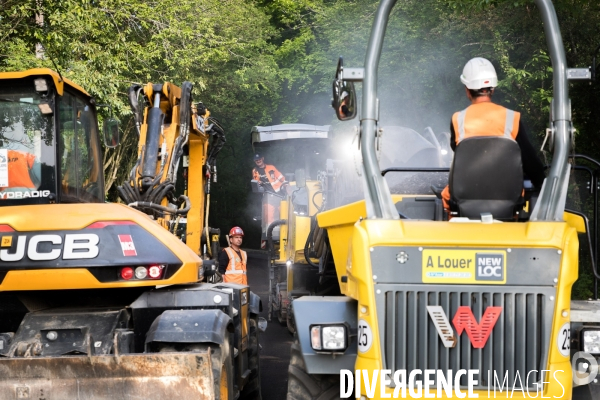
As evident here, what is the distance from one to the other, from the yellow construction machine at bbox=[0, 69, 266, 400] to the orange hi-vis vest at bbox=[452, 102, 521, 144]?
85.1 inches

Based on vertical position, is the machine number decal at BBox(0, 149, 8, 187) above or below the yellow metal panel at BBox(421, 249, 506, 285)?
above

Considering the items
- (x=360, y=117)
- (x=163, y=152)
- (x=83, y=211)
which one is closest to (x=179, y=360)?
(x=83, y=211)

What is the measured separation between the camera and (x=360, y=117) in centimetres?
561

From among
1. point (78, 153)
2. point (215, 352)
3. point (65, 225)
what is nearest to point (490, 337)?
point (215, 352)

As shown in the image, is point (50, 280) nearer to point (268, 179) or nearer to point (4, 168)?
point (4, 168)

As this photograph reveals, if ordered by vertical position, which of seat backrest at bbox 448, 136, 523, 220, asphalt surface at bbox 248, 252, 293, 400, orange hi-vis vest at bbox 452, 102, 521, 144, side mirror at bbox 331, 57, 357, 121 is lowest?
asphalt surface at bbox 248, 252, 293, 400

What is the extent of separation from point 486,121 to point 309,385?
200cm

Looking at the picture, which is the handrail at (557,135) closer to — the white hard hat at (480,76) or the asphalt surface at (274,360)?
the white hard hat at (480,76)

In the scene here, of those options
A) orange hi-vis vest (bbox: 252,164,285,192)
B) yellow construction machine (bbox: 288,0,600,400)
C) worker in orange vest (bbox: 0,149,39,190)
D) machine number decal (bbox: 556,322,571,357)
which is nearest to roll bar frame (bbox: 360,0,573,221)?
yellow construction machine (bbox: 288,0,600,400)

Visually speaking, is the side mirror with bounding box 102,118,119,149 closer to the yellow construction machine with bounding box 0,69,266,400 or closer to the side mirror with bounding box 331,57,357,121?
the yellow construction machine with bounding box 0,69,266,400

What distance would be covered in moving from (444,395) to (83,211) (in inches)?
113

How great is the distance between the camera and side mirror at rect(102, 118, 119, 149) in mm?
7934

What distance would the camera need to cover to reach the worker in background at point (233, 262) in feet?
44.2

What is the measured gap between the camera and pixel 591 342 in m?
5.34
